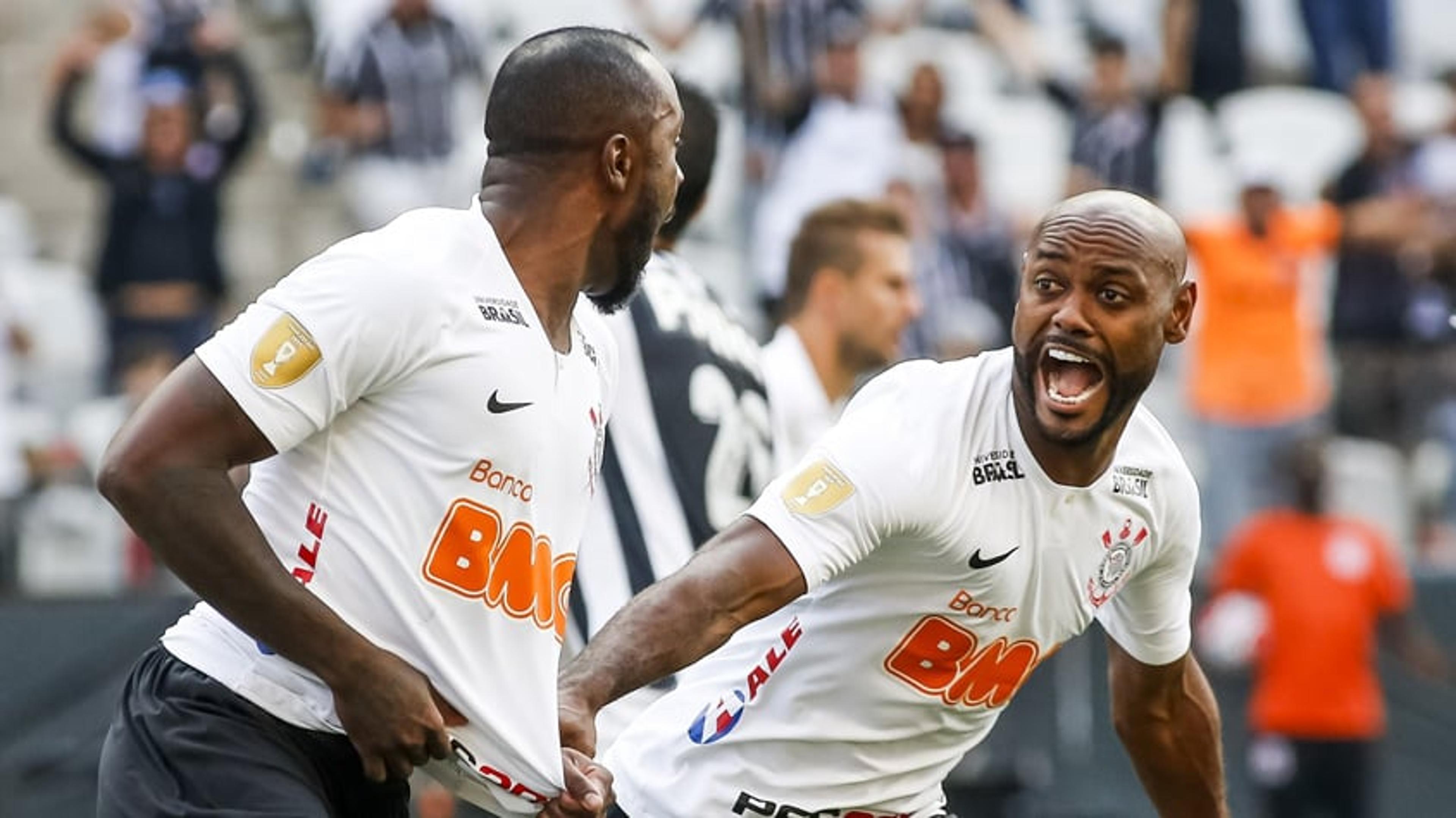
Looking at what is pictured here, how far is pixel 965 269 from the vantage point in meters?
13.1

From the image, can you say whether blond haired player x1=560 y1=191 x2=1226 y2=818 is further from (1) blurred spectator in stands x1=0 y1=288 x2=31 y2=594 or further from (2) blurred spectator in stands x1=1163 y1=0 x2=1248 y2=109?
(2) blurred spectator in stands x1=1163 y1=0 x2=1248 y2=109

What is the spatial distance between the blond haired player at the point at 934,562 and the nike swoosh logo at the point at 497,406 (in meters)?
0.49

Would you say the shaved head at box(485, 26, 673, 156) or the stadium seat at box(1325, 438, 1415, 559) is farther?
the stadium seat at box(1325, 438, 1415, 559)

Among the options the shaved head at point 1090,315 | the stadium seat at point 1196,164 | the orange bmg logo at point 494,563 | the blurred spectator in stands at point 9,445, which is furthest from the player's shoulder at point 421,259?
the stadium seat at point 1196,164

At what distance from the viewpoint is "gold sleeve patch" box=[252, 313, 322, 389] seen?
4156mm

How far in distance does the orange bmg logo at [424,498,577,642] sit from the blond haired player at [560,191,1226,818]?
158 millimetres

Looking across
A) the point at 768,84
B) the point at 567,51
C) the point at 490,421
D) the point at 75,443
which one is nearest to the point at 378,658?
the point at 490,421

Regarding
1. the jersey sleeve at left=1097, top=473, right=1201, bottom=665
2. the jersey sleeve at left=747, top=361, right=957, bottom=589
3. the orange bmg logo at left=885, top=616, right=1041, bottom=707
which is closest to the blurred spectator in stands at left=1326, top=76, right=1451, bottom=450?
the jersey sleeve at left=1097, top=473, right=1201, bottom=665

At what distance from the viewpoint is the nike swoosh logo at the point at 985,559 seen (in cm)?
503

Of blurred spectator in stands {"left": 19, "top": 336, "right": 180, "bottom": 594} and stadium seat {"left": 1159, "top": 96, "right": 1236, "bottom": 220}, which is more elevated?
stadium seat {"left": 1159, "top": 96, "right": 1236, "bottom": 220}

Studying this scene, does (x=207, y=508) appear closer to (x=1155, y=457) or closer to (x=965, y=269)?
(x=1155, y=457)

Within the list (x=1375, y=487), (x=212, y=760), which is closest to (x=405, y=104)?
(x=1375, y=487)

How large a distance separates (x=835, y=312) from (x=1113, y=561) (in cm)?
314

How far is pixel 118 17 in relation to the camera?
13961 mm
